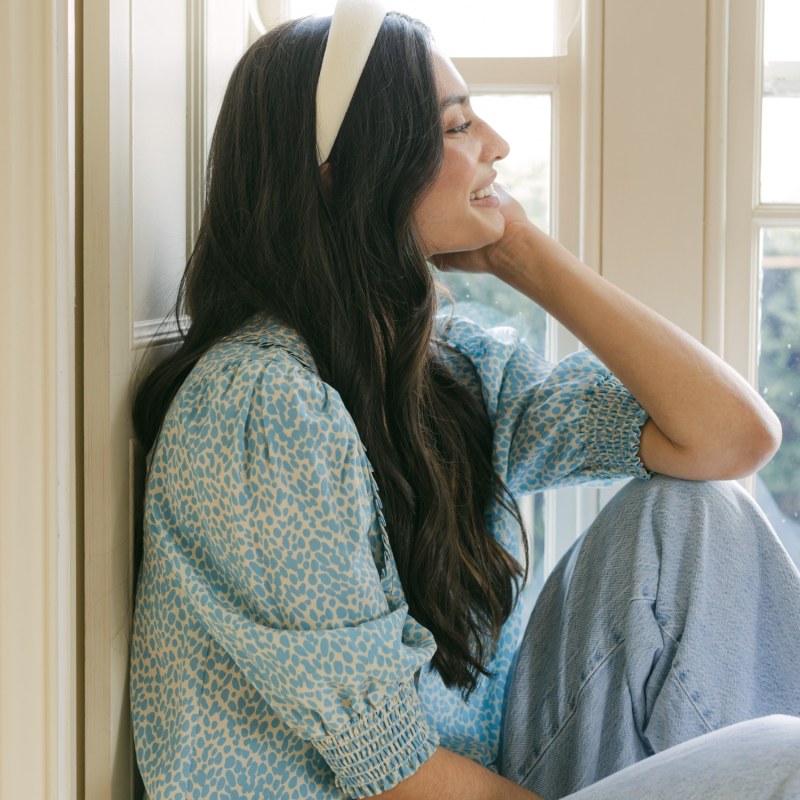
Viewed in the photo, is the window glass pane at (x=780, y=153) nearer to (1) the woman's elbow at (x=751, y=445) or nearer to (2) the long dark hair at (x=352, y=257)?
(1) the woman's elbow at (x=751, y=445)

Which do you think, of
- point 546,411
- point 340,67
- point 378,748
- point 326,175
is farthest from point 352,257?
point 378,748

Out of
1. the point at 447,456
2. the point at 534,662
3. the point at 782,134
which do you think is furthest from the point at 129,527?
the point at 782,134

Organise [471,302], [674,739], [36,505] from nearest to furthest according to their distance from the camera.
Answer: [36,505] → [674,739] → [471,302]

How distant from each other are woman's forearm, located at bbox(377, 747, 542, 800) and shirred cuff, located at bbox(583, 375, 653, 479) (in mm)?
400

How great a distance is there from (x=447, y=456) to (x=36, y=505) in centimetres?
50

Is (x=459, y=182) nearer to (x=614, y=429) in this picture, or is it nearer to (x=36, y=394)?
(x=614, y=429)

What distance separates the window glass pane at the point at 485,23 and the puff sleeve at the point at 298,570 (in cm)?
80

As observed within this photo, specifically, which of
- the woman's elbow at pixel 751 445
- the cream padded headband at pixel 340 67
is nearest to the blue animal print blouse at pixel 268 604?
the cream padded headband at pixel 340 67

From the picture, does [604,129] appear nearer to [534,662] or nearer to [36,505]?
[534,662]

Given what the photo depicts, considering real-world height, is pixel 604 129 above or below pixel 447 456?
above

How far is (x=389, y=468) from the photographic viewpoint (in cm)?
104

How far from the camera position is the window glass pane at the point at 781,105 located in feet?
4.81

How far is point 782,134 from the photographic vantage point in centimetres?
149

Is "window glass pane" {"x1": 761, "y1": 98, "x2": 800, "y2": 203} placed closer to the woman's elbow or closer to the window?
the window
